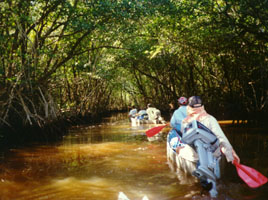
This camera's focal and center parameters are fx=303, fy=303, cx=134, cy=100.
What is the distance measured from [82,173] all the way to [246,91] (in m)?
11.0

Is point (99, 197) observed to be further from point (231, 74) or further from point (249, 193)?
point (231, 74)

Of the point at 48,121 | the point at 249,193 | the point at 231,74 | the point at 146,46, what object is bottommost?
the point at 249,193

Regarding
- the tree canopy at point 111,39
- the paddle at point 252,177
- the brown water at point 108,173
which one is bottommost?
the brown water at point 108,173

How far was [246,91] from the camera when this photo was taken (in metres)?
15.0

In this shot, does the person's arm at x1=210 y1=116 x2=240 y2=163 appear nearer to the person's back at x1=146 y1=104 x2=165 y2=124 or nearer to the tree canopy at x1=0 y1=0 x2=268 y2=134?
the tree canopy at x1=0 y1=0 x2=268 y2=134

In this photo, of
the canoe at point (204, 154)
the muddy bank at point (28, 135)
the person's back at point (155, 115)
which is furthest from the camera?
the person's back at point (155, 115)

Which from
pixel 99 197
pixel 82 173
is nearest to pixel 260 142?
pixel 82 173

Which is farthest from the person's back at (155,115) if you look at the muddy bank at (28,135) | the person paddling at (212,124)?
the person paddling at (212,124)

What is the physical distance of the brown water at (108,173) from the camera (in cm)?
504

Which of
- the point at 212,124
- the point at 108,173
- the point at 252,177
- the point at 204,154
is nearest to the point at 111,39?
the point at 108,173

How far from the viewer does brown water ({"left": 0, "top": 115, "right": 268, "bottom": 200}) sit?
16.5 feet

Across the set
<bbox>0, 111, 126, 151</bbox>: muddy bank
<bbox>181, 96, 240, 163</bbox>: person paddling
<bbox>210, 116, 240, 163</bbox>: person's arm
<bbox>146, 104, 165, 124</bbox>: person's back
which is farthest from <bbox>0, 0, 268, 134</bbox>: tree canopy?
<bbox>210, 116, 240, 163</bbox>: person's arm

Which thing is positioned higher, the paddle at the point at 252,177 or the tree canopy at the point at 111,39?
the tree canopy at the point at 111,39

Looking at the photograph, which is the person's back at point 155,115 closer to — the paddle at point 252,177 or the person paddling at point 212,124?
the person paddling at point 212,124
